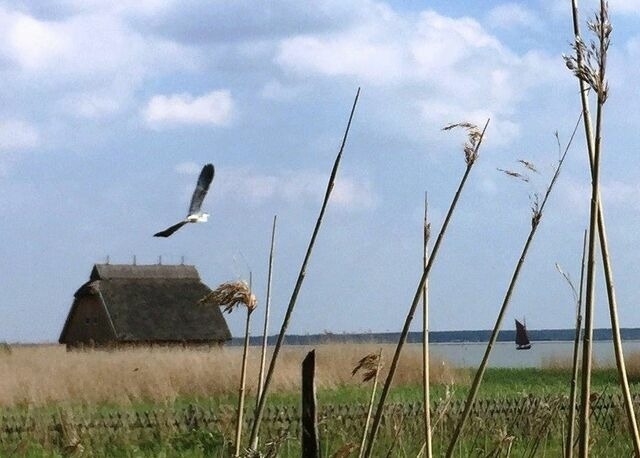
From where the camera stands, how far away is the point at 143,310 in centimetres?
3131

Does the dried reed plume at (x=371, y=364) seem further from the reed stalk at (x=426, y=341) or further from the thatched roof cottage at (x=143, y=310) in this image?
the thatched roof cottage at (x=143, y=310)

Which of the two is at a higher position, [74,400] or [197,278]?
[197,278]

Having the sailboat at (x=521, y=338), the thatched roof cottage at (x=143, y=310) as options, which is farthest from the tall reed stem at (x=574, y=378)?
the sailboat at (x=521, y=338)

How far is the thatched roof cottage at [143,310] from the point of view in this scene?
30.7 meters

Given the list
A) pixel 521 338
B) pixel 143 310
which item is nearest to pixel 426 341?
pixel 143 310

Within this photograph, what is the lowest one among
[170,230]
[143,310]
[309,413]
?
[309,413]

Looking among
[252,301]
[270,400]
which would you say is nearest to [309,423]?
[252,301]

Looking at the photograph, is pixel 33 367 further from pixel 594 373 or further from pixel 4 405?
pixel 594 373

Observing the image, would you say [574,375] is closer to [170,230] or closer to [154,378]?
[170,230]

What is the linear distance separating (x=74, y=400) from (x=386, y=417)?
7007 millimetres

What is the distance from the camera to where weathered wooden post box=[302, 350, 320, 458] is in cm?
194

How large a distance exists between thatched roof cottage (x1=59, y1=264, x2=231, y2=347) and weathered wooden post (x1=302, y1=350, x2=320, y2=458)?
2876cm

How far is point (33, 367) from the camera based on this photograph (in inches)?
680

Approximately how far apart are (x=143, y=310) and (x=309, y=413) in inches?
1175
